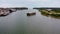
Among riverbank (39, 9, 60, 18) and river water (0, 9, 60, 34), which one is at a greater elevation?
riverbank (39, 9, 60, 18)

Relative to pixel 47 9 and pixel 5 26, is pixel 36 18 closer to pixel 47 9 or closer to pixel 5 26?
pixel 47 9

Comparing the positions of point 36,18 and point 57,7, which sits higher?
point 57,7

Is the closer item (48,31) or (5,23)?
(48,31)

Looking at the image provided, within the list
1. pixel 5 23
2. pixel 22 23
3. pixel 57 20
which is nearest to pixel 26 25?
pixel 22 23

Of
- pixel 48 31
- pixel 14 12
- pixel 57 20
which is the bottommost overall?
pixel 48 31

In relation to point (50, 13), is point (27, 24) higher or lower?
lower

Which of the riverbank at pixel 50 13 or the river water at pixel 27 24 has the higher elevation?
the riverbank at pixel 50 13
